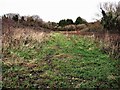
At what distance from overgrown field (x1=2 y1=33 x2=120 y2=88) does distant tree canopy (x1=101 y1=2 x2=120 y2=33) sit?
12663 mm

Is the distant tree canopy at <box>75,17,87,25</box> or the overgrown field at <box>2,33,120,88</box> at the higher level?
the distant tree canopy at <box>75,17,87,25</box>

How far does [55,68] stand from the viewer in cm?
1141

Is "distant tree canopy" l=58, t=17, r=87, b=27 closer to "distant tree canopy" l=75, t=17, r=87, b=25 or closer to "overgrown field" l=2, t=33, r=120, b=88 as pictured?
"distant tree canopy" l=75, t=17, r=87, b=25

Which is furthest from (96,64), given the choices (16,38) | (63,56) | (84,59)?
(16,38)

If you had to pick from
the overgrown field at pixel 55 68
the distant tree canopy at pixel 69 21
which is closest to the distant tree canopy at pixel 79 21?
the distant tree canopy at pixel 69 21

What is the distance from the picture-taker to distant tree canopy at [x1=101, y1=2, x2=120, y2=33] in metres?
27.8

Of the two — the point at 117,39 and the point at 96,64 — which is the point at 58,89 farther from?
the point at 117,39

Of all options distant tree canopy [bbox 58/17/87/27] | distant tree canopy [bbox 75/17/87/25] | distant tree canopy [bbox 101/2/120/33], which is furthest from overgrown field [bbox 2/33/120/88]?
distant tree canopy [bbox 75/17/87/25]

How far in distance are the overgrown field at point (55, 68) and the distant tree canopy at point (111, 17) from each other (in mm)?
12663

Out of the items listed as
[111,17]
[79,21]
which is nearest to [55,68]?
[111,17]

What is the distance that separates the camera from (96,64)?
1240 centimetres

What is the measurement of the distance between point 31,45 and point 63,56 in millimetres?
1859

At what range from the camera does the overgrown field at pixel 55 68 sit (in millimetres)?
9711

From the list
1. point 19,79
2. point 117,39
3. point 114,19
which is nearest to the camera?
point 19,79
